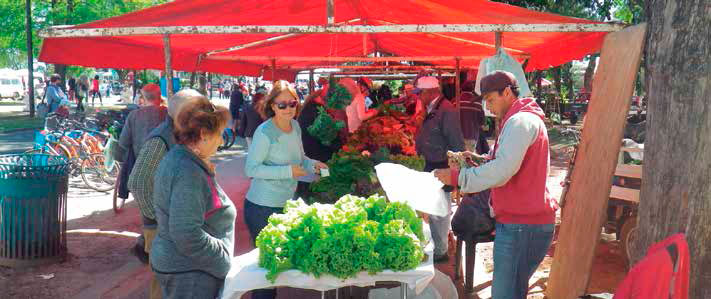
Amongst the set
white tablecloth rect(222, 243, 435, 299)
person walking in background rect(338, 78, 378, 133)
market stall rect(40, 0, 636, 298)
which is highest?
market stall rect(40, 0, 636, 298)

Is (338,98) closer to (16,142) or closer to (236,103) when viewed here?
(236,103)

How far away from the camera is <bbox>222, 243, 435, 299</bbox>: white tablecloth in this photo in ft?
9.21

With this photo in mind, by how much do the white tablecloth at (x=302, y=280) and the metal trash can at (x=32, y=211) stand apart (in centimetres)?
395

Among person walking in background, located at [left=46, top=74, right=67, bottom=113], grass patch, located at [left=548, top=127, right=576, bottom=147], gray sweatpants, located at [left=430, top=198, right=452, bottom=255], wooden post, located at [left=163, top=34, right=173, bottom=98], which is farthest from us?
grass patch, located at [left=548, top=127, right=576, bottom=147]

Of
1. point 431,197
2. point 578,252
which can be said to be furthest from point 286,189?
point 578,252

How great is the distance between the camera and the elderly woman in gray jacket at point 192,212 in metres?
2.69

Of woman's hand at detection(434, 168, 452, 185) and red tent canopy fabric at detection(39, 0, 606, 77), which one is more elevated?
red tent canopy fabric at detection(39, 0, 606, 77)

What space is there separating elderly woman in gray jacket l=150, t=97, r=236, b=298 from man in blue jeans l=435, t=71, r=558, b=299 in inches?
52.8

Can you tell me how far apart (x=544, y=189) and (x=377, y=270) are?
1.08 metres

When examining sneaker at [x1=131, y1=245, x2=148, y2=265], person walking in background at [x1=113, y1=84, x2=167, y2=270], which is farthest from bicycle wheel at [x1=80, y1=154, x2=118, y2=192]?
sneaker at [x1=131, y1=245, x2=148, y2=265]

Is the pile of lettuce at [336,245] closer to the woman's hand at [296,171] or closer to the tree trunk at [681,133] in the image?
the woman's hand at [296,171]

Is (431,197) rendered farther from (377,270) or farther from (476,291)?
(476,291)

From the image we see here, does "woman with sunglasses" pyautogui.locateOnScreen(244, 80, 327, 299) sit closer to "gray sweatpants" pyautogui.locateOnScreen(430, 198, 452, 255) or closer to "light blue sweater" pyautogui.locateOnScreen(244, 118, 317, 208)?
"light blue sweater" pyautogui.locateOnScreen(244, 118, 317, 208)

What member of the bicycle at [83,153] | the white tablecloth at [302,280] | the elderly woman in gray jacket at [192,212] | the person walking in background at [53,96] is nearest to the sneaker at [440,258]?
the white tablecloth at [302,280]
